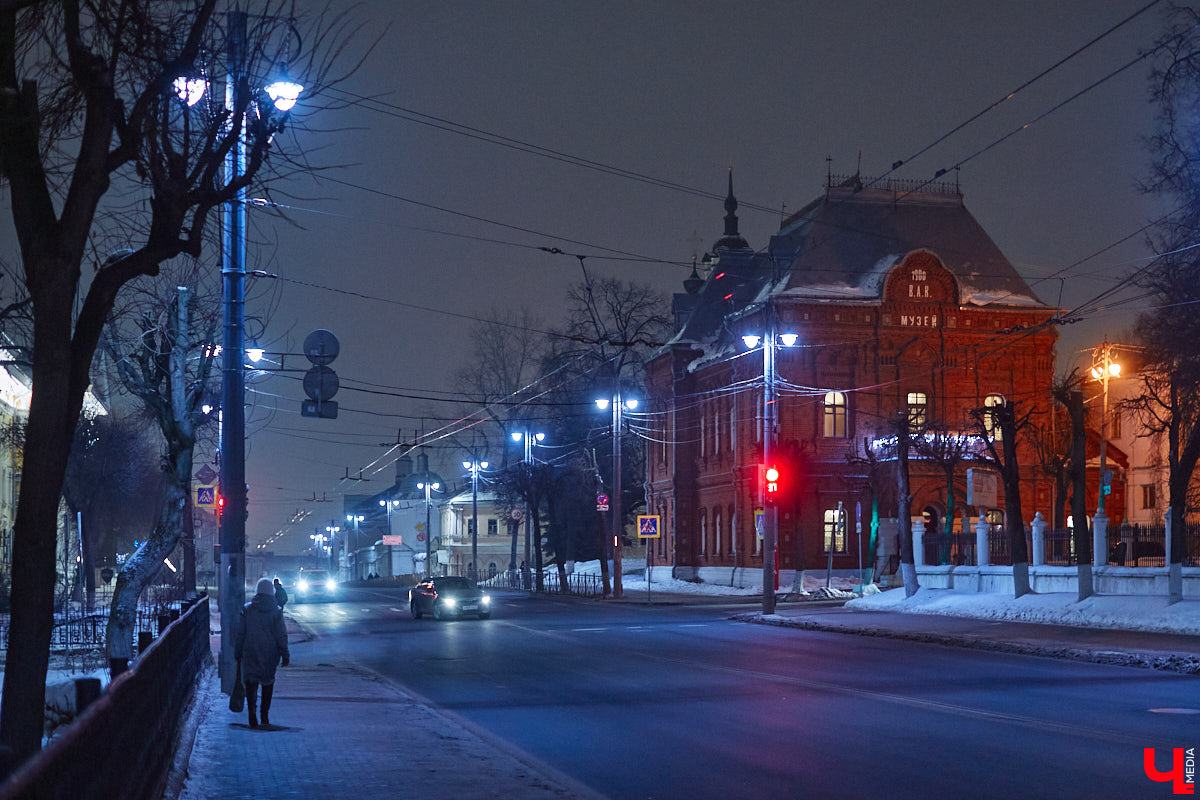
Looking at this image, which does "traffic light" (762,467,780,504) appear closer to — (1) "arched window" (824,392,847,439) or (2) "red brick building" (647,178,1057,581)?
(2) "red brick building" (647,178,1057,581)

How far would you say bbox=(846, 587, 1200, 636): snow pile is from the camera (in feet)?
95.1

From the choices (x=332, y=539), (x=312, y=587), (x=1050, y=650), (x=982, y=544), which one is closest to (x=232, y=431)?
(x=1050, y=650)

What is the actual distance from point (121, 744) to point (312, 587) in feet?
180

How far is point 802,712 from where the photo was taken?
15422 mm

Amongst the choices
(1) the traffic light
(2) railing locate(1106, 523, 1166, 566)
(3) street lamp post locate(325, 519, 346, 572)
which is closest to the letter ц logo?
(2) railing locate(1106, 523, 1166, 566)

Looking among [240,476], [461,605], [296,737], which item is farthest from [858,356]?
[296,737]

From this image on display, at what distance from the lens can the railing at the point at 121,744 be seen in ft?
14.3

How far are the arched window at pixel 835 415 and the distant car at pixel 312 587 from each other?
2318 centimetres

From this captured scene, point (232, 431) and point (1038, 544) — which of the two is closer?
point (232, 431)

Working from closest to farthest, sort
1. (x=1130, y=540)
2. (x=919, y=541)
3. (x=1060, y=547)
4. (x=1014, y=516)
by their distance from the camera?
(x=1014, y=516), (x=1130, y=540), (x=1060, y=547), (x=919, y=541)

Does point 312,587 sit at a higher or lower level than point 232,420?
lower

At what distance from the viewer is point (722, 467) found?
64188mm

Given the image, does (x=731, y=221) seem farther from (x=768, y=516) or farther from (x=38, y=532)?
(x=38, y=532)

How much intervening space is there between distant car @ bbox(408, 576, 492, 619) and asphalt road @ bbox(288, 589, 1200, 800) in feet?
34.7
